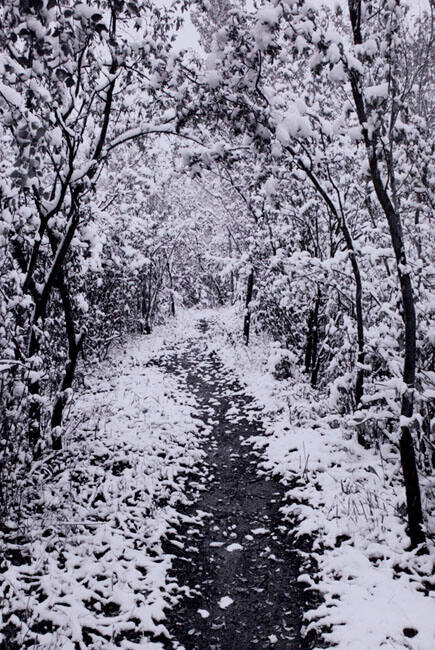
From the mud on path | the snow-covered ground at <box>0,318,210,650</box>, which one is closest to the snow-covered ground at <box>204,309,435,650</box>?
the mud on path

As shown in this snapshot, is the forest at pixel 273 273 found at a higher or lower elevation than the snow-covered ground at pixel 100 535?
higher

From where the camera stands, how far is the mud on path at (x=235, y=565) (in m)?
4.01

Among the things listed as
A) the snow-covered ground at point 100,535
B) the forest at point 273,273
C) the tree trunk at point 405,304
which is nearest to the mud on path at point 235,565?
the forest at point 273,273

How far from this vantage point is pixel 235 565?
16.1 ft

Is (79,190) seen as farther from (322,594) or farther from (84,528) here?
(322,594)

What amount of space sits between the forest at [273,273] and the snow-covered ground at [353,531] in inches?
1.1

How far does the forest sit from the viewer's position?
3848 millimetres

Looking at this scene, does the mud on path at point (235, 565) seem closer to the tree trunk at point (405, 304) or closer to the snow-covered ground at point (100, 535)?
the snow-covered ground at point (100, 535)

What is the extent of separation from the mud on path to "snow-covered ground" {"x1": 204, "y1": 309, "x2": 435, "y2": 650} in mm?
254

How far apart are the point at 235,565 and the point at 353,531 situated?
1.39 meters

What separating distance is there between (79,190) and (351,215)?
5.22 m

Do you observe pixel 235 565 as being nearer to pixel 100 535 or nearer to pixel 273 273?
pixel 100 535

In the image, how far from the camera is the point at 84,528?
5.18m

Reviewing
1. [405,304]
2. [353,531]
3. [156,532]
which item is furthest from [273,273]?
[156,532]
